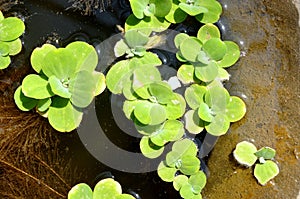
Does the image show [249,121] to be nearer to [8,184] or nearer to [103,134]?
[103,134]

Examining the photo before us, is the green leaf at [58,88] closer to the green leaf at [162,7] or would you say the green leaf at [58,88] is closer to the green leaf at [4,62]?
the green leaf at [4,62]

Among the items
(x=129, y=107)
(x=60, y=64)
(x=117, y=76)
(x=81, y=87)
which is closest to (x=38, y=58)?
(x=60, y=64)

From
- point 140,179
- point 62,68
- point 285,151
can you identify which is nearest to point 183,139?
point 140,179

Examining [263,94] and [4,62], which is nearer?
[4,62]

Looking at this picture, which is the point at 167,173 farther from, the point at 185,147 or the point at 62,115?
the point at 62,115

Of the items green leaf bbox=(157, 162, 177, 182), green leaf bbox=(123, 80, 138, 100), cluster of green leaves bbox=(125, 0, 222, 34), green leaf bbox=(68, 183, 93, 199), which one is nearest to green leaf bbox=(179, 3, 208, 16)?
cluster of green leaves bbox=(125, 0, 222, 34)

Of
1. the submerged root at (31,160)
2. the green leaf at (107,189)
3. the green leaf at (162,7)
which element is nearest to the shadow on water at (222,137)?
the submerged root at (31,160)
